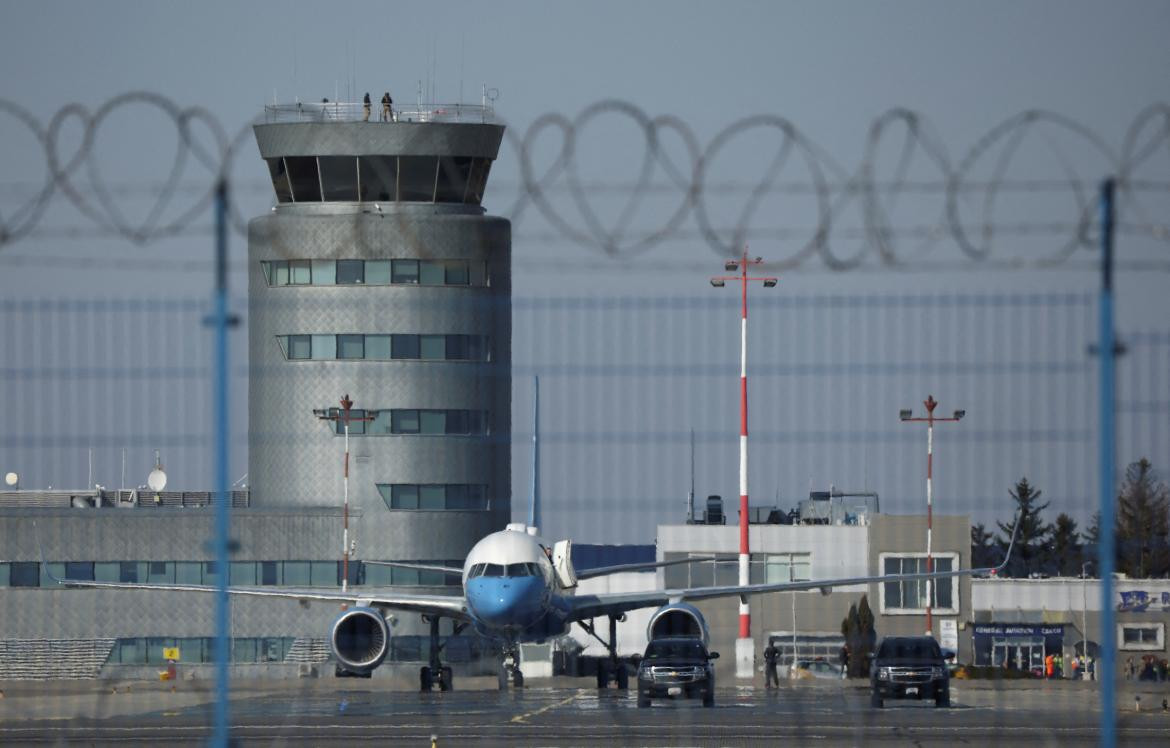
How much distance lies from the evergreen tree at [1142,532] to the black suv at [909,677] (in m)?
92.5

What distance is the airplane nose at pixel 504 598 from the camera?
1837 inches

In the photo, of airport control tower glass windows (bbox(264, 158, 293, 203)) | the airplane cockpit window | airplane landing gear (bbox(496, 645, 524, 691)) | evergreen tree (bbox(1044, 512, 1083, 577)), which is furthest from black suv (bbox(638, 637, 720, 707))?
evergreen tree (bbox(1044, 512, 1083, 577))

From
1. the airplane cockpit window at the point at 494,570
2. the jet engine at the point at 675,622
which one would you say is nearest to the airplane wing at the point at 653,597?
the jet engine at the point at 675,622

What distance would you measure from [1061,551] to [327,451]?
101346mm

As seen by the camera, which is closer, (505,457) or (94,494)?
(505,457)

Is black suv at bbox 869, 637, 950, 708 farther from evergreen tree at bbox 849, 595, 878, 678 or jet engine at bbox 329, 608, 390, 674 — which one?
evergreen tree at bbox 849, 595, 878, 678

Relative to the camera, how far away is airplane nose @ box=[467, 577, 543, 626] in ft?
153

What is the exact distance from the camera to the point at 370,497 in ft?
259

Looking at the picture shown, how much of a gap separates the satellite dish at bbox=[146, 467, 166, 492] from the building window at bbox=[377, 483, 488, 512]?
37.5 ft

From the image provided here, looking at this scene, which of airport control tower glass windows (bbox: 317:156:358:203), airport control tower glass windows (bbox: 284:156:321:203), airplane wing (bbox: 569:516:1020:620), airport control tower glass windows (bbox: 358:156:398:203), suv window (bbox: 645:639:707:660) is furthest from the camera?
airport control tower glass windows (bbox: 284:156:321:203)

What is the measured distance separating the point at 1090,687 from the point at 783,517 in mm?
32870

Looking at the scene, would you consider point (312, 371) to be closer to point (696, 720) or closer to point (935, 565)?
point (935, 565)

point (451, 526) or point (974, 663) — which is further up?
point (451, 526)

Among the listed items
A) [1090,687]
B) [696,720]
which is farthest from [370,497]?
[696,720]
